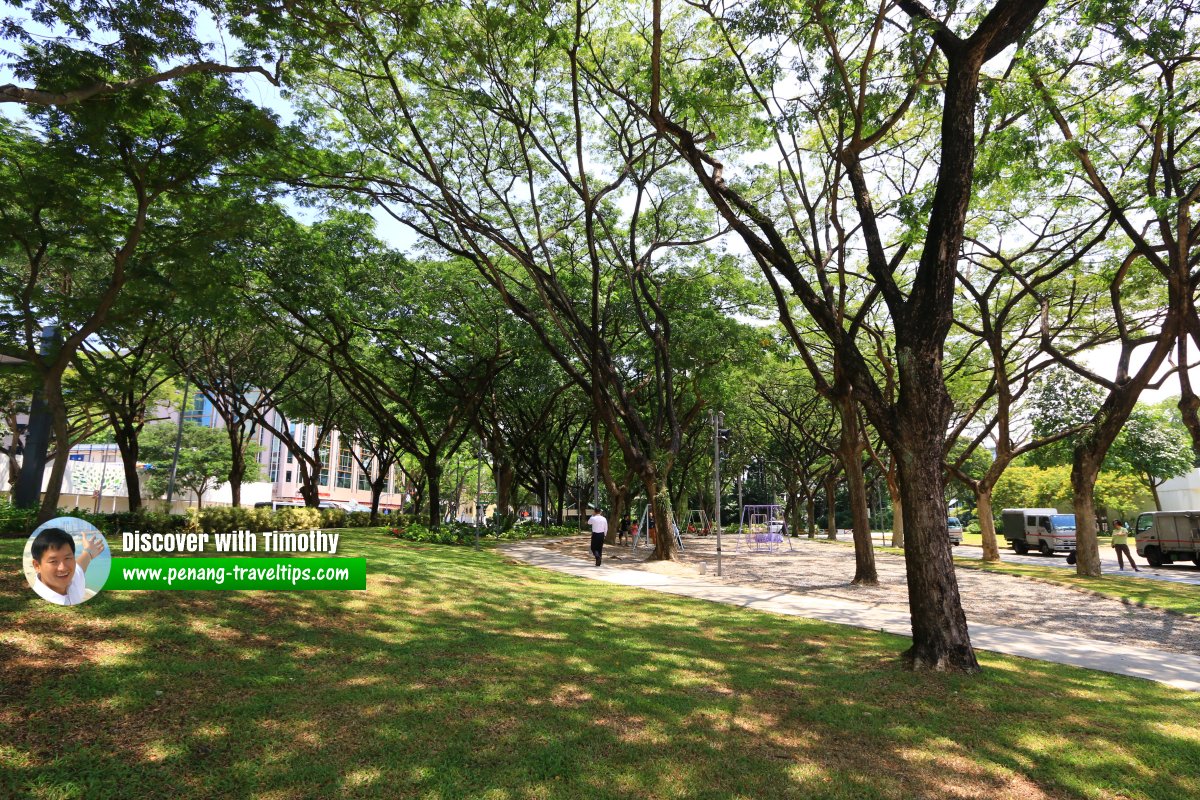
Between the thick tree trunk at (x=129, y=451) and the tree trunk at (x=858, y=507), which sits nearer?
the tree trunk at (x=858, y=507)

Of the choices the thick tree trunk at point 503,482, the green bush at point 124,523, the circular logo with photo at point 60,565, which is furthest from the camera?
the thick tree trunk at point 503,482

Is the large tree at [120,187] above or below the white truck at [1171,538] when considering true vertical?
above

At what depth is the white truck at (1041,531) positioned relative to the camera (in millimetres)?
29500

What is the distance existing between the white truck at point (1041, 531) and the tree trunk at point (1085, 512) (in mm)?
12718

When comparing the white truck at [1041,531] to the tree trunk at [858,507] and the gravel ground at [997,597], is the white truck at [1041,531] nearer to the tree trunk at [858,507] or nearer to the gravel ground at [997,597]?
the gravel ground at [997,597]

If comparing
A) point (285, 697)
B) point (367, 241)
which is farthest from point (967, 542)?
point (285, 697)

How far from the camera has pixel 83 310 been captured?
41.7 feet

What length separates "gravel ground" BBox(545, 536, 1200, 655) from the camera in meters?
10.4

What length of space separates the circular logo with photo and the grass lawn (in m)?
0.19

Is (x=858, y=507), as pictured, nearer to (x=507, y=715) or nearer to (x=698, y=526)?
(x=507, y=715)

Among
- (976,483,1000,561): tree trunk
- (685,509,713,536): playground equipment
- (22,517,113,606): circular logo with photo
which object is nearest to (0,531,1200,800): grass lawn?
(22,517,113,606): circular logo with photo

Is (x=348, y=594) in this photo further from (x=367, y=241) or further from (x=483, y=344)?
(x=483, y=344)

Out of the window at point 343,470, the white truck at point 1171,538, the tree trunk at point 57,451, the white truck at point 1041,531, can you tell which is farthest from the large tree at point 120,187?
the window at point 343,470

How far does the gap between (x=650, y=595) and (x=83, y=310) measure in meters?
12.7
